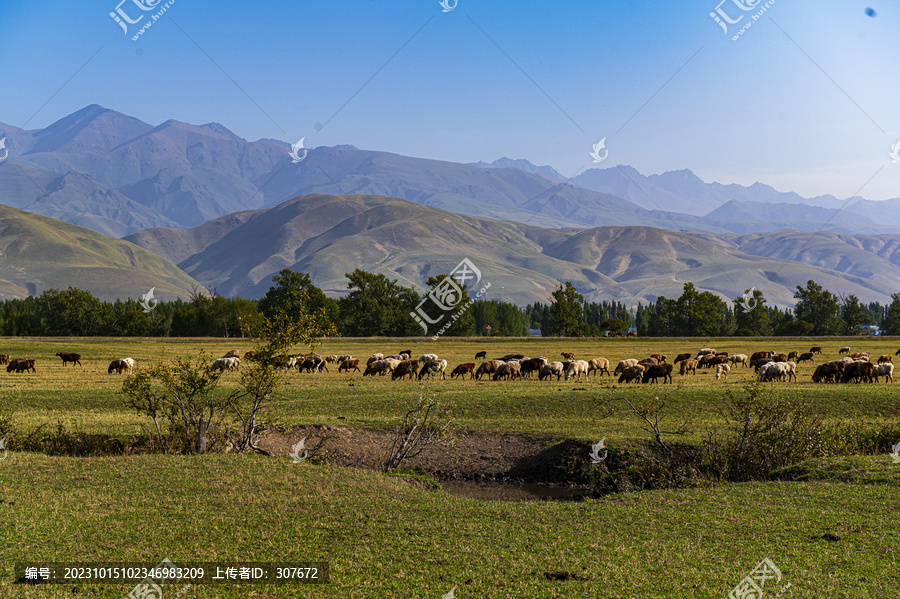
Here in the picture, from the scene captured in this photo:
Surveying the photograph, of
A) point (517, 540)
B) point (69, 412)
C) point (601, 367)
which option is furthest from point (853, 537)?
point (601, 367)

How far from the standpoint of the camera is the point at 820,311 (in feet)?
440

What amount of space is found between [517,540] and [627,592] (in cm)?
305

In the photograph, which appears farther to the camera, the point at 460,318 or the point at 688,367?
the point at 460,318

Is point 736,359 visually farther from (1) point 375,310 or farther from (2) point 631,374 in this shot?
(1) point 375,310

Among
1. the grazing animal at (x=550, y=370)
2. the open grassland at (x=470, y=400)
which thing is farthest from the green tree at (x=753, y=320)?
the grazing animal at (x=550, y=370)

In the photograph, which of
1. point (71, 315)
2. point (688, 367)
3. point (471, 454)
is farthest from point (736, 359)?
point (71, 315)

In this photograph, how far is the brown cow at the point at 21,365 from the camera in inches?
2071

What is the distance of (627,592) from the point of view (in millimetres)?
10016

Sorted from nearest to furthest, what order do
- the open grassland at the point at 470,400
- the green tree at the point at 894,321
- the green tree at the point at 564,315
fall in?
the open grassland at the point at 470,400, the green tree at the point at 564,315, the green tree at the point at 894,321

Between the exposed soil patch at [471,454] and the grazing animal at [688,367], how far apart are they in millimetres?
27543
